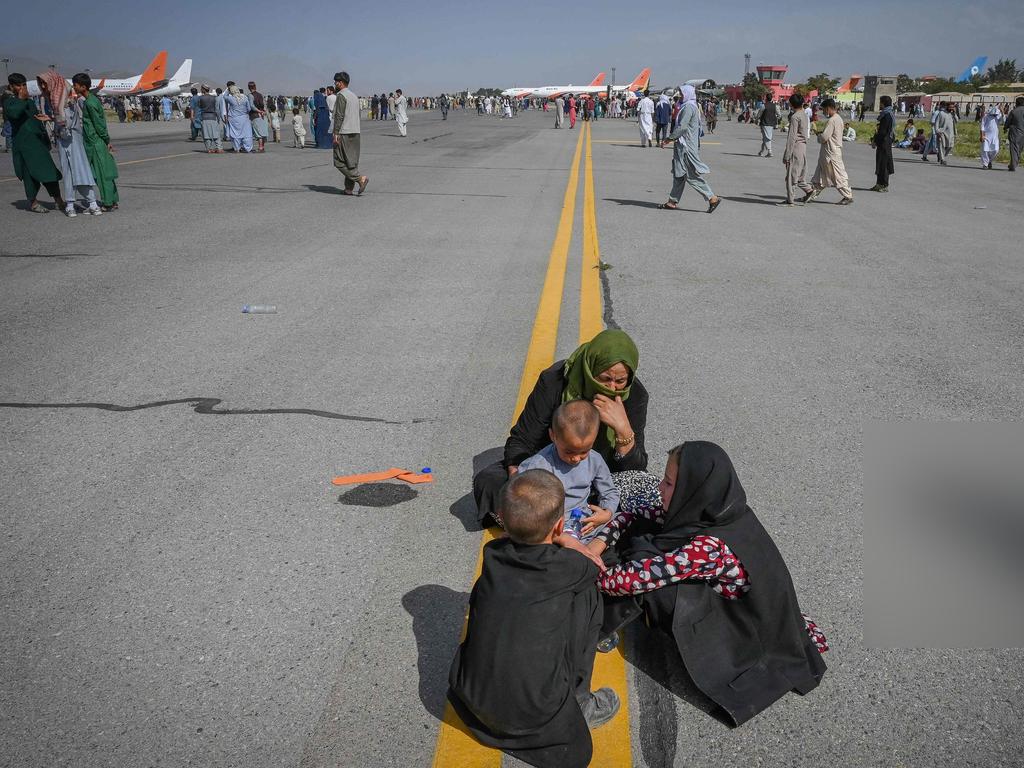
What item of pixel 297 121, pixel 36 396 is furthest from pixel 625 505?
pixel 297 121

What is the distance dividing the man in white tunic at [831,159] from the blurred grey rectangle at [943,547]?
37.5ft

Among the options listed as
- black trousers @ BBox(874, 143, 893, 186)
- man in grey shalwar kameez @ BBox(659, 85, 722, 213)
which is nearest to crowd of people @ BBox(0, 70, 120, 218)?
man in grey shalwar kameez @ BBox(659, 85, 722, 213)

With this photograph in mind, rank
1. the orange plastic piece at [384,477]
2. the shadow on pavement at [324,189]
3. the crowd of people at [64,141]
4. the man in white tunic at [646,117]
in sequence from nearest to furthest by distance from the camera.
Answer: the orange plastic piece at [384,477] → the crowd of people at [64,141] → the shadow on pavement at [324,189] → the man in white tunic at [646,117]

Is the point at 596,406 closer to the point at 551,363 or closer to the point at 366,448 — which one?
the point at 366,448

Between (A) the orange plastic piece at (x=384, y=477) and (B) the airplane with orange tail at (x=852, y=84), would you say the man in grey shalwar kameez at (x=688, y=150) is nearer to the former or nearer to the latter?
(A) the orange plastic piece at (x=384, y=477)

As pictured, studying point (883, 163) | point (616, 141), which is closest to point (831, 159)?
point (883, 163)

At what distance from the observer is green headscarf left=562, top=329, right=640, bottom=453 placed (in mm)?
3549

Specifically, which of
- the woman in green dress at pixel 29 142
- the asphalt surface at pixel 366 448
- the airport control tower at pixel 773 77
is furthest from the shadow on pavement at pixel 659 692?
the airport control tower at pixel 773 77

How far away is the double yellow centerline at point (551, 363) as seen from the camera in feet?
7.92

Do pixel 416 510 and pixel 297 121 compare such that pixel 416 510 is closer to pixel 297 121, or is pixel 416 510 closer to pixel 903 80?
pixel 297 121

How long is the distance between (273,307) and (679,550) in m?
5.16

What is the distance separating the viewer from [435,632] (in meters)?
2.91

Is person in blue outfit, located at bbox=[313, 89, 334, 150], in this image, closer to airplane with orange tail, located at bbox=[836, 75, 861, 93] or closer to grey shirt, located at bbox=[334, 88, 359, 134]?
grey shirt, located at bbox=[334, 88, 359, 134]

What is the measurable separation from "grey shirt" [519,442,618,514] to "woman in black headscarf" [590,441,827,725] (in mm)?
627
